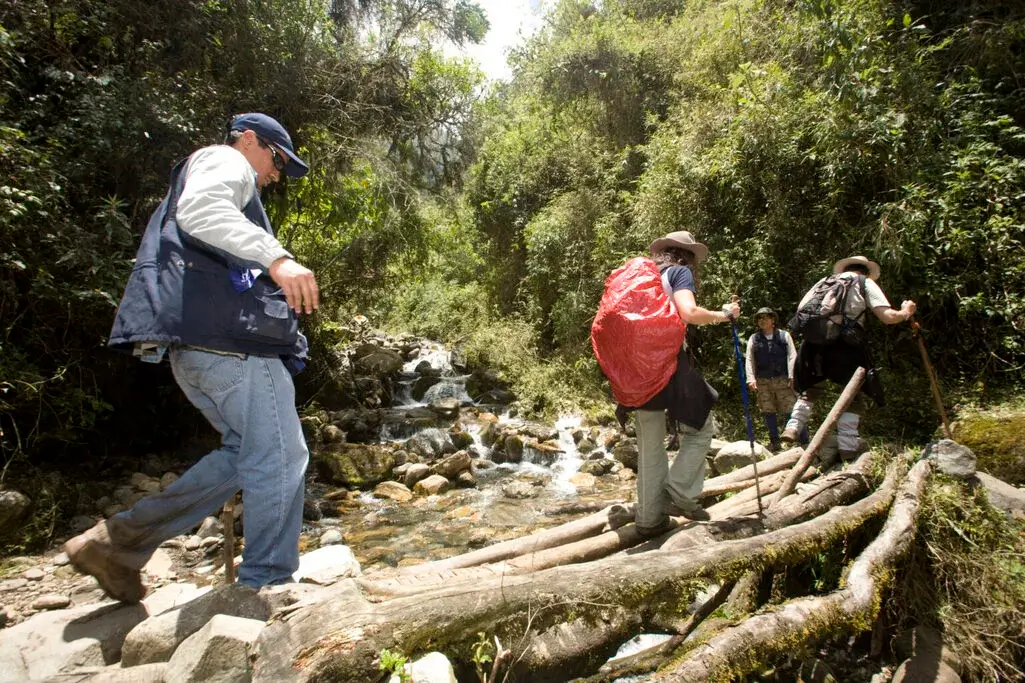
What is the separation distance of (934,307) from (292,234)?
10441mm

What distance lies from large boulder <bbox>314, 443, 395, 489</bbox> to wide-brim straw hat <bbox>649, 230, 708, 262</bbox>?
6117mm

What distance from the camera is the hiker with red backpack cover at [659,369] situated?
10.8 ft

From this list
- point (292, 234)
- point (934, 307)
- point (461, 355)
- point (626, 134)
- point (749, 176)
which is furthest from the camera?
point (461, 355)

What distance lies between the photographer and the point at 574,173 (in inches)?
606

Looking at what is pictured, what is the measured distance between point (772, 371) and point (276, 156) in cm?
629

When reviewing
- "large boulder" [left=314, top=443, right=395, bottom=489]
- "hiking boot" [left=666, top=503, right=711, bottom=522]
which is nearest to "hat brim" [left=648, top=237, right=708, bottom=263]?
"hiking boot" [left=666, top=503, right=711, bottom=522]

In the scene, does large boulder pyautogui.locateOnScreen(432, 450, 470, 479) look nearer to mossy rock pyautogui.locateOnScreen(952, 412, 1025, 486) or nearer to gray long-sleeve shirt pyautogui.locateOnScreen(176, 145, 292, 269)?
mossy rock pyautogui.locateOnScreen(952, 412, 1025, 486)

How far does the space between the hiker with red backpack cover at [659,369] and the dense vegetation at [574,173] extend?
5081 millimetres

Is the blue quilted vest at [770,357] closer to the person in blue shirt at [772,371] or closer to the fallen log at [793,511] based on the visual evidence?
the person in blue shirt at [772,371]

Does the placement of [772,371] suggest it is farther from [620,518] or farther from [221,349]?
[221,349]

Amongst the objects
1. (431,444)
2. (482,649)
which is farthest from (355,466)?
(482,649)

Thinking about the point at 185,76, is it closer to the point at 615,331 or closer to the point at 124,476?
the point at 124,476

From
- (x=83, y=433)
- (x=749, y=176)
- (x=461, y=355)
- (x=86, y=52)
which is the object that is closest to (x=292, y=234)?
(x=86, y=52)

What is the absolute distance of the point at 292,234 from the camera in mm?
10430
